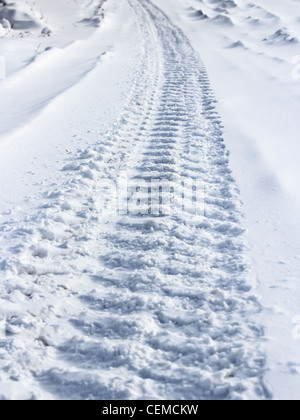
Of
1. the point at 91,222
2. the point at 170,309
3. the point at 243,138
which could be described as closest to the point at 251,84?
the point at 243,138

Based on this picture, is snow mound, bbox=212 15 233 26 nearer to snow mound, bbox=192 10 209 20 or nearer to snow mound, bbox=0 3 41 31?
snow mound, bbox=192 10 209 20

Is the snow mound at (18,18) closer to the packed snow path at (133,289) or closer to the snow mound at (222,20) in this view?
the snow mound at (222,20)

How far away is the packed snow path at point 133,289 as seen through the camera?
82.0 inches

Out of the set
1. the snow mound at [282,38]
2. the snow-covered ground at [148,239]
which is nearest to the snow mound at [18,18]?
the snow-covered ground at [148,239]

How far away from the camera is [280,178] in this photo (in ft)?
13.6

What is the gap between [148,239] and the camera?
320 centimetres

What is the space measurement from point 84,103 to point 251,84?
10.2ft

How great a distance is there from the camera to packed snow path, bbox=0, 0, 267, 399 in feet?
6.83

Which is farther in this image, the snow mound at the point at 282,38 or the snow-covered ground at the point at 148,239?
the snow mound at the point at 282,38

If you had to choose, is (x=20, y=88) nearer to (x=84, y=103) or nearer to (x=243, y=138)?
(x=84, y=103)

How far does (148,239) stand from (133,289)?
581 millimetres

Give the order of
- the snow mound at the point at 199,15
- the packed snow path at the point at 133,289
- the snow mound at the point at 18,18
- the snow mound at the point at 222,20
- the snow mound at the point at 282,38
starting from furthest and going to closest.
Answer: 1. the snow mound at the point at 199,15
2. the snow mound at the point at 222,20
3. the snow mound at the point at 18,18
4. the snow mound at the point at 282,38
5. the packed snow path at the point at 133,289

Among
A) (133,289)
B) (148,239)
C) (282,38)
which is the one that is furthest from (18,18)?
(133,289)

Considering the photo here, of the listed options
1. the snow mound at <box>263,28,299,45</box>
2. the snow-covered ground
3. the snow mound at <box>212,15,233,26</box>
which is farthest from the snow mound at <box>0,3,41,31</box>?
the snow mound at <box>263,28,299,45</box>
